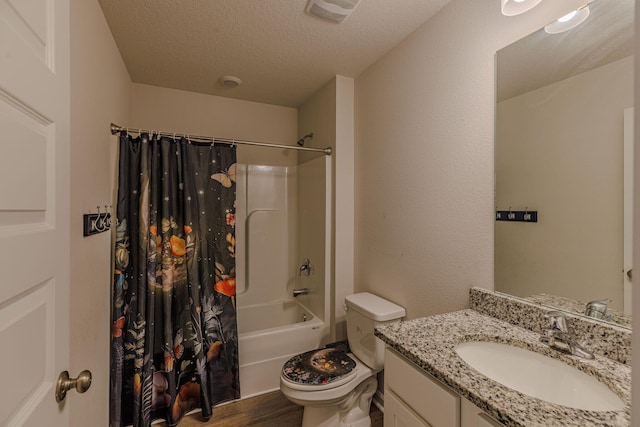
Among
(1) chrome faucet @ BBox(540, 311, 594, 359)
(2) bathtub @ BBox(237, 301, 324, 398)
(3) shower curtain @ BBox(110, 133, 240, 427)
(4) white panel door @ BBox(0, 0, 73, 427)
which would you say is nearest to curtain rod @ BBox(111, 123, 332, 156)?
(3) shower curtain @ BBox(110, 133, 240, 427)

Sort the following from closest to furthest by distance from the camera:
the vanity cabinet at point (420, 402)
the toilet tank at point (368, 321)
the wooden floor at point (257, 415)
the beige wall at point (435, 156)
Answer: the vanity cabinet at point (420, 402)
the beige wall at point (435, 156)
the toilet tank at point (368, 321)
the wooden floor at point (257, 415)

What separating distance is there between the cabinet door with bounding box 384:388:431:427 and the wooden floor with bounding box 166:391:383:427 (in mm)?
919

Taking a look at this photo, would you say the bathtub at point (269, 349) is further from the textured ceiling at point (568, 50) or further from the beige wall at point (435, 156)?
the textured ceiling at point (568, 50)

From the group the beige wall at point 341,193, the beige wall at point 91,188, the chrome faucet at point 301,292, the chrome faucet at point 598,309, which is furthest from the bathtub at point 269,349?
the chrome faucet at point 598,309

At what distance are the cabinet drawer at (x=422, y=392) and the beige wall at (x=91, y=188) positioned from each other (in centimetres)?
119

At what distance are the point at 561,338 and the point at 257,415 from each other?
1.79m

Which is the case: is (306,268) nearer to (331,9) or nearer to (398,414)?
(398,414)

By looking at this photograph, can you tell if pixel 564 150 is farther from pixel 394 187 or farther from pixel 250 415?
pixel 250 415

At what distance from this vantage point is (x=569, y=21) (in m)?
1.01

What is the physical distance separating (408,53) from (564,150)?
42.0 inches

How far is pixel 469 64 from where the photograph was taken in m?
1.33

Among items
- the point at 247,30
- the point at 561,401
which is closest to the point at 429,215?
the point at 561,401

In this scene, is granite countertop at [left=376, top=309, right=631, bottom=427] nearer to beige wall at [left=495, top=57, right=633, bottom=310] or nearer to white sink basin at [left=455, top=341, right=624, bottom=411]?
white sink basin at [left=455, top=341, right=624, bottom=411]

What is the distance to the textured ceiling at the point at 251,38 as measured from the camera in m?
1.47
